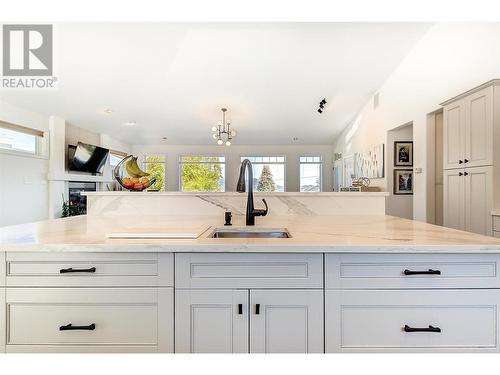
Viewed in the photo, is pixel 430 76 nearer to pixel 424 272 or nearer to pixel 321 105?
pixel 321 105

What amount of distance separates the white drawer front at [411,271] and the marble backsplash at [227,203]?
1.00m

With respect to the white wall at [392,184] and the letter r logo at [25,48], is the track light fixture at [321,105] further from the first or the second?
the letter r logo at [25,48]

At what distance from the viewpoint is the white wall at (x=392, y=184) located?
4.73m

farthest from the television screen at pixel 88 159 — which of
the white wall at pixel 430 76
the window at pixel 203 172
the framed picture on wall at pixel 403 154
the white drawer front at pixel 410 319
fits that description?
the white drawer front at pixel 410 319

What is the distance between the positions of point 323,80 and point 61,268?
17.1ft

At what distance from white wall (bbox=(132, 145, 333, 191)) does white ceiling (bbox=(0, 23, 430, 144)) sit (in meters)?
1.94

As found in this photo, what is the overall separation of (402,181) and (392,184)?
163 millimetres

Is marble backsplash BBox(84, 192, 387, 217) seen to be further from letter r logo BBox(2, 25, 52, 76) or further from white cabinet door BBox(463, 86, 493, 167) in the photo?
letter r logo BBox(2, 25, 52, 76)

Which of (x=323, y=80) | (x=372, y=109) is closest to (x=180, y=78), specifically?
(x=323, y=80)

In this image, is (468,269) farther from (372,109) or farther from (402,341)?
(372,109)

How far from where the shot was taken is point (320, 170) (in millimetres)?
9258

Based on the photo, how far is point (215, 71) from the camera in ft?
15.9

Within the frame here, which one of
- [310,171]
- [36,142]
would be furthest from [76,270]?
[310,171]

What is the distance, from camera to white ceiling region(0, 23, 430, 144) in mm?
3799
